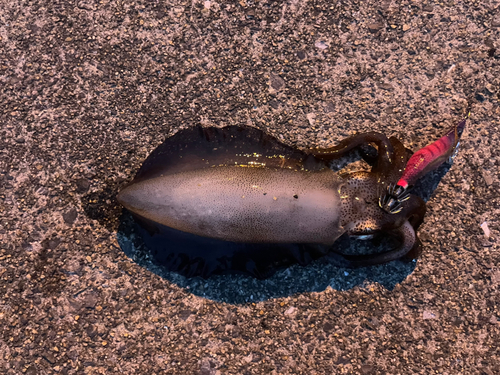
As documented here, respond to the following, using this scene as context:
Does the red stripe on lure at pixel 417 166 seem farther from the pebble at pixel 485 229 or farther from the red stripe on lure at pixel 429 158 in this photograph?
the pebble at pixel 485 229

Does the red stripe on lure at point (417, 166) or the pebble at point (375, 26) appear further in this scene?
the pebble at point (375, 26)

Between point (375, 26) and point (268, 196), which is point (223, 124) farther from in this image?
point (375, 26)

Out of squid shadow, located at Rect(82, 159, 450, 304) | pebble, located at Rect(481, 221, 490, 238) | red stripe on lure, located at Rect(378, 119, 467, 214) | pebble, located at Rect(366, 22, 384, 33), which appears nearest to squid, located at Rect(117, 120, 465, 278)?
red stripe on lure, located at Rect(378, 119, 467, 214)

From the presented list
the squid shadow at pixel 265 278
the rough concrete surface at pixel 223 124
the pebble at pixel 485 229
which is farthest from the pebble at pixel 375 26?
the pebble at pixel 485 229

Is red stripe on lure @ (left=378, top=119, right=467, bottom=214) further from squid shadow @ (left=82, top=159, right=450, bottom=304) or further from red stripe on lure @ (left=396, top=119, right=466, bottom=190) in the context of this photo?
squid shadow @ (left=82, top=159, right=450, bottom=304)

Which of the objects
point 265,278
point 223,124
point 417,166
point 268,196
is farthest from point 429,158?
point 223,124

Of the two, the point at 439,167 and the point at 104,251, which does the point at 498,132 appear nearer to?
the point at 439,167

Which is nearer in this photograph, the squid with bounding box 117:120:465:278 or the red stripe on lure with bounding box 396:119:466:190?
the squid with bounding box 117:120:465:278

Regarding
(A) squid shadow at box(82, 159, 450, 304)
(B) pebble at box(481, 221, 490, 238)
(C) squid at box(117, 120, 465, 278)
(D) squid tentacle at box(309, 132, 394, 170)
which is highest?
(D) squid tentacle at box(309, 132, 394, 170)
